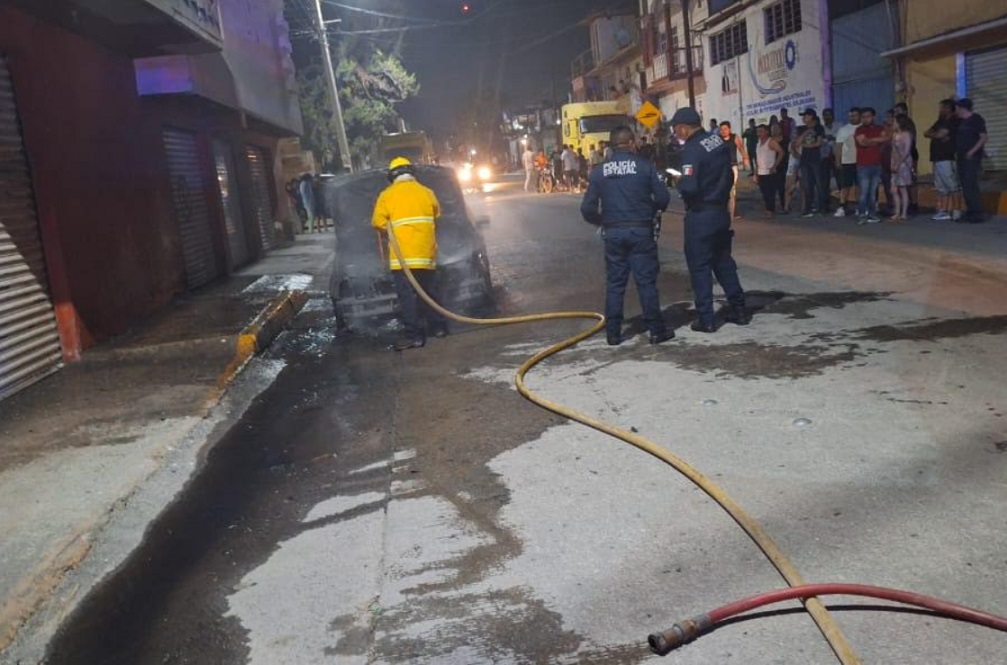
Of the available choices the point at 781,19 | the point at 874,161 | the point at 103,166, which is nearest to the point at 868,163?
the point at 874,161

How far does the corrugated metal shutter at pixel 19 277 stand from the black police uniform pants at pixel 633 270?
17.0 feet

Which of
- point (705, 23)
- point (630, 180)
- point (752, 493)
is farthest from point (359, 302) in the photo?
point (705, 23)

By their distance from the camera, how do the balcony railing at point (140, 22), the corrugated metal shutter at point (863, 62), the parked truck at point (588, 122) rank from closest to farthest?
1. the balcony railing at point (140, 22)
2. the corrugated metal shutter at point (863, 62)
3. the parked truck at point (588, 122)

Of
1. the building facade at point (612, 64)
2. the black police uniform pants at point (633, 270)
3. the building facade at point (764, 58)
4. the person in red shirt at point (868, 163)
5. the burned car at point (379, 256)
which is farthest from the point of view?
the building facade at point (612, 64)

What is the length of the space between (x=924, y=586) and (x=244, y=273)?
14.0 m

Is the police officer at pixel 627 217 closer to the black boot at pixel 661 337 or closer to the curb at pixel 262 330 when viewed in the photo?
the black boot at pixel 661 337

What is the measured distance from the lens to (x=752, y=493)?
4.16 metres

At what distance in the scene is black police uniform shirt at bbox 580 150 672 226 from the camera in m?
7.08

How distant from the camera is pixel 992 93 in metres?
16.9

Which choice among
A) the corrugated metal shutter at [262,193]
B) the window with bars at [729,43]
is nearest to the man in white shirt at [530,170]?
the window with bars at [729,43]

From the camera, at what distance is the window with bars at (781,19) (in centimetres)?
2705

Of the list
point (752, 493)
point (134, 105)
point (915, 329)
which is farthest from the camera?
point (134, 105)

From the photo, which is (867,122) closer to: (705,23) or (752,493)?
(752,493)

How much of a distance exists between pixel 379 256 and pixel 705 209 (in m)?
3.91
